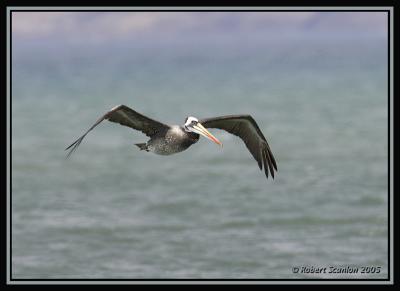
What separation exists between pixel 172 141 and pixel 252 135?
3883 mm

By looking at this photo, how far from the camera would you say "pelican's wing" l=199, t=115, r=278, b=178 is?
27469 millimetres

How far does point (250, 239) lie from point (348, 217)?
42.4 ft

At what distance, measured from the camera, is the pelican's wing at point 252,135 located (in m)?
27.5

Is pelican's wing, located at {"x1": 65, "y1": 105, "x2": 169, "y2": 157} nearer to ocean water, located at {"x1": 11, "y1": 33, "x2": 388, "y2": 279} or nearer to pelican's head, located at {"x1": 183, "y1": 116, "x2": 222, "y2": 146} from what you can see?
pelican's head, located at {"x1": 183, "y1": 116, "x2": 222, "y2": 146}

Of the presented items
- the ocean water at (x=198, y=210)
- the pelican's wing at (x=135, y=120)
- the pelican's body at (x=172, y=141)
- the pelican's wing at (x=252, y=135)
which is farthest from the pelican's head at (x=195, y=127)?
the ocean water at (x=198, y=210)

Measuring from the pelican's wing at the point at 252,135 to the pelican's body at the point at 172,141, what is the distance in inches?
85.1

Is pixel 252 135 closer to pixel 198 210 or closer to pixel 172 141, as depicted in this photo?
pixel 172 141

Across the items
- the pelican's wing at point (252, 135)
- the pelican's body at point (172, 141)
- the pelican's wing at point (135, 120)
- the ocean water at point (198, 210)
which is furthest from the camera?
the ocean water at point (198, 210)

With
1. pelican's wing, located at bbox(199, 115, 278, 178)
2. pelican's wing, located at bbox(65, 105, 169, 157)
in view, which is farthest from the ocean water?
pelican's wing, located at bbox(65, 105, 169, 157)

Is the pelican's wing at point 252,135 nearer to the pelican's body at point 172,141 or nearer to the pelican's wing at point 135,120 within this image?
the pelican's body at point 172,141

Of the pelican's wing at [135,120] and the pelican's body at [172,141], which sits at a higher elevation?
the pelican's wing at [135,120]

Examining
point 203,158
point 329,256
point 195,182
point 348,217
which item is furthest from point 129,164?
point 329,256

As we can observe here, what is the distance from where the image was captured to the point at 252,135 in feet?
92.5

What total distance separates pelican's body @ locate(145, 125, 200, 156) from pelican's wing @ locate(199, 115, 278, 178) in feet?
7.09
